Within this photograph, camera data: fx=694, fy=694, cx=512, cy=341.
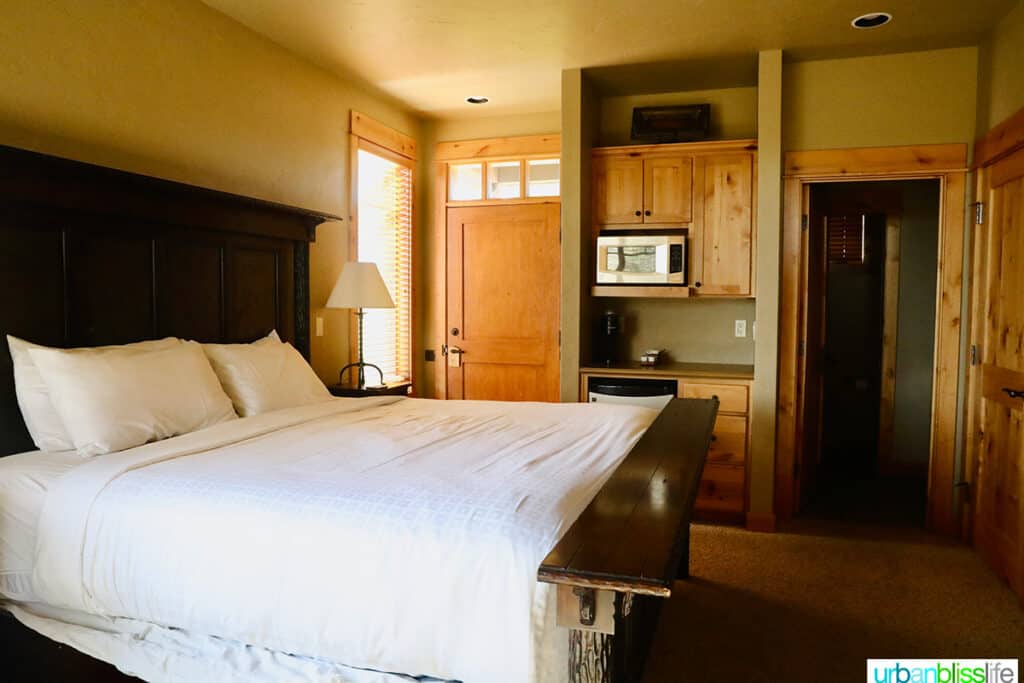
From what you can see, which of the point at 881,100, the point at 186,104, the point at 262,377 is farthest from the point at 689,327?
the point at 186,104

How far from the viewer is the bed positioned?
1.49m

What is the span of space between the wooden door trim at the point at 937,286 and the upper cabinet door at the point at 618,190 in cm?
89

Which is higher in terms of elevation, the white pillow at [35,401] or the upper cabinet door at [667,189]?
the upper cabinet door at [667,189]

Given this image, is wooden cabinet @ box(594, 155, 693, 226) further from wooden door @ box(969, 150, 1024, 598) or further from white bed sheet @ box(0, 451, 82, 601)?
white bed sheet @ box(0, 451, 82, 601)

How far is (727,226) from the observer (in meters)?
4.30

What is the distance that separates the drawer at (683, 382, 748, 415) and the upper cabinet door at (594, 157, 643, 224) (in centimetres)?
114

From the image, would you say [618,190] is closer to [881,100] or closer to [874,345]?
[881,100]

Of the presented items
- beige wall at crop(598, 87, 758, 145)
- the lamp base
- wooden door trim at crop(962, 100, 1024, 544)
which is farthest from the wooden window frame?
wooden door trim at crop(962, 100, 1024, 544)

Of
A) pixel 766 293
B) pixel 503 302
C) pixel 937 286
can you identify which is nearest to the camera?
pixel 937 286

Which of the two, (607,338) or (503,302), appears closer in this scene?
(607,338)

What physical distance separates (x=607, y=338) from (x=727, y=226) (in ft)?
3.43

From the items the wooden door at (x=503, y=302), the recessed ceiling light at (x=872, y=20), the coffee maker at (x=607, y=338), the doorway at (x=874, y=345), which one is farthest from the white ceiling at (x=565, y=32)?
the coffee maker at (x=607, y=338)

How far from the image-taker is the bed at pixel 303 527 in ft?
4.88

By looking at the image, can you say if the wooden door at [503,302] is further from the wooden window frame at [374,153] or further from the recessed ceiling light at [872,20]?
the recessed ceiling light at [872,20]
